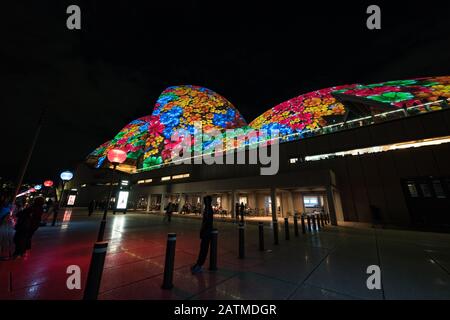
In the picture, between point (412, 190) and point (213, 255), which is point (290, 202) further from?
point (213, 255)

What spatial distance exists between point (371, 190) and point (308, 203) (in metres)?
5.72

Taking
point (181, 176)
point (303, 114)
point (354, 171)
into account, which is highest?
point (303, 114)

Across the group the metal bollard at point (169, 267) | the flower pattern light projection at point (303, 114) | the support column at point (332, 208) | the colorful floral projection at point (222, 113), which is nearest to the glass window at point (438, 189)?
the support column at point (332, 208)

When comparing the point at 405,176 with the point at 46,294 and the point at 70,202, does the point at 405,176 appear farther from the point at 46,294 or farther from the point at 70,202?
the point at 70,202

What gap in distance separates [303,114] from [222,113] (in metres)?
20.8

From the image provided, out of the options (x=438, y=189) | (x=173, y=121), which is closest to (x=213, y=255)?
(x=438, y=189)

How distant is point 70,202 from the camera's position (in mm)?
30359

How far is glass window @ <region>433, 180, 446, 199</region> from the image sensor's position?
12012 millimetres

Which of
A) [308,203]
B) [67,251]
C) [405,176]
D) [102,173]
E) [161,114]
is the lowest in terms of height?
[67,251]

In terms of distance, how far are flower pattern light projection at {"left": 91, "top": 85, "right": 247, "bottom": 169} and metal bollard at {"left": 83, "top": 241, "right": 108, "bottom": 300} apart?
38.6 metres

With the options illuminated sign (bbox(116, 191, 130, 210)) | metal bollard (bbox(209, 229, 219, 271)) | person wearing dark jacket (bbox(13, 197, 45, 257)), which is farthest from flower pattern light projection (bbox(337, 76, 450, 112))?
illuminated sign (bbox(116, 191, 130, 210))

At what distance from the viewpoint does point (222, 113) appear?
152ft

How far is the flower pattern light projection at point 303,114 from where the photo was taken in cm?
3247

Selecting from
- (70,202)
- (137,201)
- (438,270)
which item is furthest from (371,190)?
(70,202)
